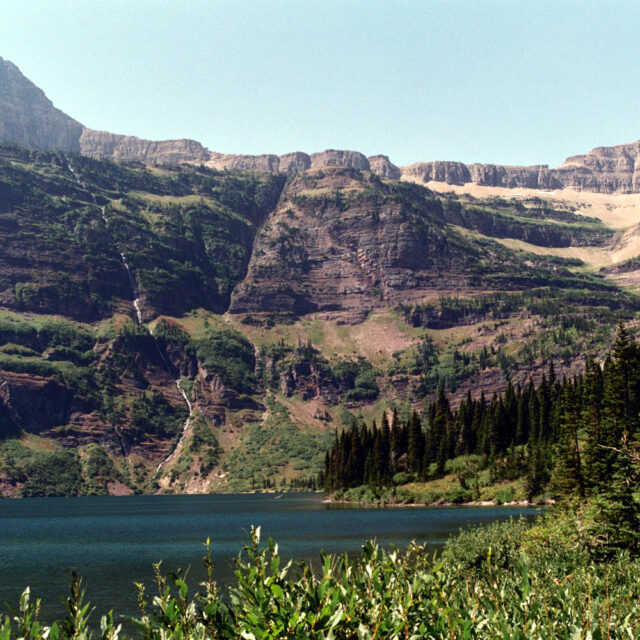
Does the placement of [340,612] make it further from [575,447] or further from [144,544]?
[144,544]

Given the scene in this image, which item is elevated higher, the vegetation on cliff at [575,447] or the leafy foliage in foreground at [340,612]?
the leafy foliage in foreground at [340,612]

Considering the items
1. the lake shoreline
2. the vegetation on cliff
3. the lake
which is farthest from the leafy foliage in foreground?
the lake shoreline

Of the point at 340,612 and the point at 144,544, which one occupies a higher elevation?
the point at 340,612

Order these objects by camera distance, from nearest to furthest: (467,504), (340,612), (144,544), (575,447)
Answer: (340,612) → (575,447) → (144,544) → (467,504)

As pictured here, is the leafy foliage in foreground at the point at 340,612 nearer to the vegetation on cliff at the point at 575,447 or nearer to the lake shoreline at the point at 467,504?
the vegetation on cliff at the point at 575,447

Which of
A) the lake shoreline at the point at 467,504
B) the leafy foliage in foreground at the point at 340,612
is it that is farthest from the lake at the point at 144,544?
the leafy foliage in foreground at the point at 340,612

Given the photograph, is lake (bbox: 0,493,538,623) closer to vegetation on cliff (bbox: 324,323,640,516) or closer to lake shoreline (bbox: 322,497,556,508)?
lake shoreline (bbox: 322,497,556,508)

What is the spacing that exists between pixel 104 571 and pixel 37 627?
76.2 m

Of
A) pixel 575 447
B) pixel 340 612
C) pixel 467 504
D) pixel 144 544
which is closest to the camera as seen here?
pixel 340 612

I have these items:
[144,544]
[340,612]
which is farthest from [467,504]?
[340,612]

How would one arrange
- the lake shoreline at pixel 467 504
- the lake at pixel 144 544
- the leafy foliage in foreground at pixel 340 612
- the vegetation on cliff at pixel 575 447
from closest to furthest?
the leafy foliage in foreground at pixel 340 612 < the lake at pixel 144 544 < the vegetation on cliff at pixel 575 447 < the lake shoreline at pixel 467 504

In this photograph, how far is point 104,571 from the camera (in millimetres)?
82000

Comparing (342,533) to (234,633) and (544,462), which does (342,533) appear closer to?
(544,462)

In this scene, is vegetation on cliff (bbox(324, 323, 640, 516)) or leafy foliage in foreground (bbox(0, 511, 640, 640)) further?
vegetation on cliff (bbox(324, 323, 640, 516))
